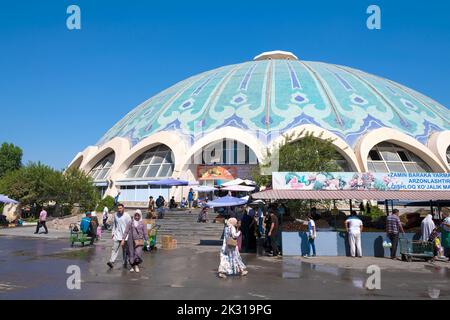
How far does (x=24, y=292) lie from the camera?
23.4 feet

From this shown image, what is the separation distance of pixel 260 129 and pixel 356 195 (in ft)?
50.7

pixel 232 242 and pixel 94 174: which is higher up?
pixel 94 174

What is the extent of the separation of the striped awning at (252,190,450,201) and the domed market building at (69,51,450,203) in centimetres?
1223

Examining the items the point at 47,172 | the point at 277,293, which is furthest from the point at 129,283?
the point at 47,172

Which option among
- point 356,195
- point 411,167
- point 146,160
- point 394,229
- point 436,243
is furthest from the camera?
point 146,160

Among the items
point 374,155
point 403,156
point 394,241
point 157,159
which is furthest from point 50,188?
point 403,156

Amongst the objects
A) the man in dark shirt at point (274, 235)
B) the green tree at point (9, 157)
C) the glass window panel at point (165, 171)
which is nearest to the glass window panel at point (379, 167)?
the glass window panel at point (165, 171)

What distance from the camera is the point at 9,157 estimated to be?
5547 centimetres

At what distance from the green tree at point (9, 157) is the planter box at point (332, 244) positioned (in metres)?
51.1

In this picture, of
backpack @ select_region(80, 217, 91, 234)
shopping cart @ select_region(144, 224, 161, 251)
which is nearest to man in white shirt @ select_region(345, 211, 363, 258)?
shopping cart @ select_region(144, 224, 161, 251)

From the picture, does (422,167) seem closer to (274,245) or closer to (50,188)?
(274,245)

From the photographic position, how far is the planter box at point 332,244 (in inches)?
509

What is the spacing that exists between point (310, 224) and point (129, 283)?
6582 mm
